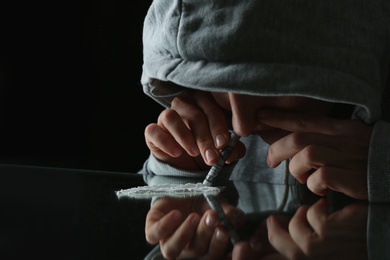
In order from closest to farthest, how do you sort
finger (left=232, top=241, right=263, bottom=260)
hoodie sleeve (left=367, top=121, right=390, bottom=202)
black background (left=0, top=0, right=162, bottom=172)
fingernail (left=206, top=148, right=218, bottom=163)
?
finger (left=232, top=241, right=263, bottom=260)
hoodie sleeve (left=367, top=121, right=390, bottom=202)
fingernail (left=206, top=148, right=218, bottom=163)
black background (left=0, top=0, right=162, bottom=172)

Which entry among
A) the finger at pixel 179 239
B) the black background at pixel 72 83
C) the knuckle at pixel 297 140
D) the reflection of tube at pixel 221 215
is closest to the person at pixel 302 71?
the knuckle at pixel 297 140

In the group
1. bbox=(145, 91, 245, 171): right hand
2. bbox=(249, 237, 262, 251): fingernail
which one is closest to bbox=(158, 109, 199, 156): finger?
bbox=(145, 91, 245, 171): right hand

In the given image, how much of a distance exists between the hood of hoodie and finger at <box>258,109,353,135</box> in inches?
1.2

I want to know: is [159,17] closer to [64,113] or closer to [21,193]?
[21,193]

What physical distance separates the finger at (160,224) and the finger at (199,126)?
22 cm

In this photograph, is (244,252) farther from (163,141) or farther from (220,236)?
(163,141)

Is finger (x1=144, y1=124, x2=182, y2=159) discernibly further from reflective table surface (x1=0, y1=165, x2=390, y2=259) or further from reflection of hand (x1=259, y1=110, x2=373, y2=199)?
reflection of hand (x1=259, y1=110, x2=373, y2=199)

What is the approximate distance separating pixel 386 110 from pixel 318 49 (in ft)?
0.65

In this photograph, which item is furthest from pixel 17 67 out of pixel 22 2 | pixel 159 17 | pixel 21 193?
pixel 21 193

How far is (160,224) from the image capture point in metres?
0.44

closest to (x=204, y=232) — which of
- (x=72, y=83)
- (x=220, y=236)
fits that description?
(x=220, y=236)

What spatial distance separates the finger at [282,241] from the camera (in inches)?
13.7

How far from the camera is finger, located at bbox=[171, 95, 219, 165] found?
2.37ft

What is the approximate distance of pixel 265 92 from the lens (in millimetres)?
612
